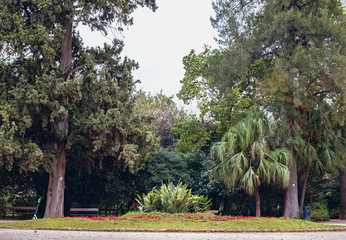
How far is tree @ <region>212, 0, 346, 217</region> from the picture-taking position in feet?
55.8

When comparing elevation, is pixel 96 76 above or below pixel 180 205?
above

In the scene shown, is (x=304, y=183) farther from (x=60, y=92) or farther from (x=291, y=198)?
(x=60, y=92)

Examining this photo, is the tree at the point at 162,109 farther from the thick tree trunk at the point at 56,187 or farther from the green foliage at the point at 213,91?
the thick tree trunk at the point at 56,187

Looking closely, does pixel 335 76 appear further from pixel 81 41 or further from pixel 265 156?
pixel 81 41

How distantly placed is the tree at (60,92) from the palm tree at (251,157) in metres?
3.79

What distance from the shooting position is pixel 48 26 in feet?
57.0

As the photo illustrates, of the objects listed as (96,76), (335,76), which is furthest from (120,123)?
(335,76)

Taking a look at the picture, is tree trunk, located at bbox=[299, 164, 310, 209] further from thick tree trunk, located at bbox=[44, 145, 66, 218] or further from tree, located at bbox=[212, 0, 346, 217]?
thick tree trunk, located at bbox=[44, 145, 66, 218]

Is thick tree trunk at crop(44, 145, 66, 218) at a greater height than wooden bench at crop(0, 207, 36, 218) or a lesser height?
greater

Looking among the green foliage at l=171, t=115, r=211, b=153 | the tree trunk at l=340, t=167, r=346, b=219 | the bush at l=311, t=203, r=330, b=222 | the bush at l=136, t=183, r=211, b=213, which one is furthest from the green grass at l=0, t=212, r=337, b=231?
the tree trunk at l=340, t=167, r=346, b=219

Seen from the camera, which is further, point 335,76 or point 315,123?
point 315,123

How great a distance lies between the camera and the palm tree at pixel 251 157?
53.9 feet

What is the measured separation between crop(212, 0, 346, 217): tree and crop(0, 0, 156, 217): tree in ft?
19.7

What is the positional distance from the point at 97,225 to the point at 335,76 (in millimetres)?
12125
